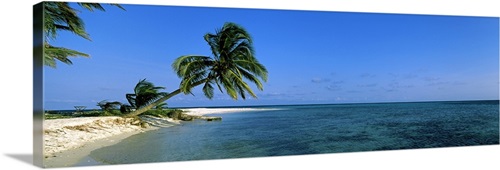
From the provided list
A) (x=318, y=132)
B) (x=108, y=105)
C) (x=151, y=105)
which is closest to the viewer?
(x=108, y=105)

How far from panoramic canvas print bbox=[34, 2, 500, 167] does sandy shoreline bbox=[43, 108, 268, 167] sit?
0.01 meters

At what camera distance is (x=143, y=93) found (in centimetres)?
852

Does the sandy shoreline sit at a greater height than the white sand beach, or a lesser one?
lesser

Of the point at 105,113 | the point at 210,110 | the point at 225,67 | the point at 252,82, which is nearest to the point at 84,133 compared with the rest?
the point at 105,113

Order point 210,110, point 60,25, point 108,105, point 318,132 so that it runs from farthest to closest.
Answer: point 318,132 → point 210,110 → point 108,105 → point 60,25

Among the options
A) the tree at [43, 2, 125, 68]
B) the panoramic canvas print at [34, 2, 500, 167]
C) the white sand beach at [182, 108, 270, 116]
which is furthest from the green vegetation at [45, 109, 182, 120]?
the tree at [43, 2, 125, 68]

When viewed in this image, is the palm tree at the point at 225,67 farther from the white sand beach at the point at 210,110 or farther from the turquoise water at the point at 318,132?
the turquoise water at the point at 318,132

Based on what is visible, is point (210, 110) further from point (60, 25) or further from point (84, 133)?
point (60, 25)

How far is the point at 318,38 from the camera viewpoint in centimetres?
941

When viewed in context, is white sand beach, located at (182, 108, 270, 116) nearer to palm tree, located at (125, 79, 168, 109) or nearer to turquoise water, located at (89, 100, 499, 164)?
turquoise water, located at (89, 100, 499, 164)

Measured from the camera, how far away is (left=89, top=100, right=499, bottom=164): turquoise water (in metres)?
8.66

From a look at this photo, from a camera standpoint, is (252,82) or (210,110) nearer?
(210,110)

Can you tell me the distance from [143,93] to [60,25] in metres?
1.23

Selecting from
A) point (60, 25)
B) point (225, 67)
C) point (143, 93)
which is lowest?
point (143, 93)
